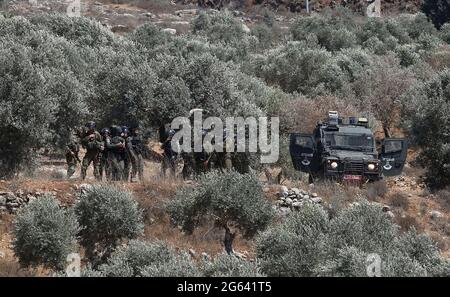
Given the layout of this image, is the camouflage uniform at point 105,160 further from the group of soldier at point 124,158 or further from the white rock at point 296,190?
the white rock at point 296,190

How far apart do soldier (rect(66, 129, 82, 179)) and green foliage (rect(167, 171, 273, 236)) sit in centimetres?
497

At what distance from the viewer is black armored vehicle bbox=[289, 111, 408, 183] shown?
66.7 feet

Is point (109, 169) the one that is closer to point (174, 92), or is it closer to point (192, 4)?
point (174, 92)

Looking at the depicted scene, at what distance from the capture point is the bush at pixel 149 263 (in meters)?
11.0

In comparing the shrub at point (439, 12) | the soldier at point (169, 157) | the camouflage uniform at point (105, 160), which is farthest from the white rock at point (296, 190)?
the shrub at point (439, 12)

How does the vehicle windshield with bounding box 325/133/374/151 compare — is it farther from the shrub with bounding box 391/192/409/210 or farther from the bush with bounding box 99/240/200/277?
the bush with bounding box 99/240/200/277

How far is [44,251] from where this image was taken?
14.2 meters

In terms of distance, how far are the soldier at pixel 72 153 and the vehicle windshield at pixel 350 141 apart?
22.1 feet

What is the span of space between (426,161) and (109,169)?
9.83 metres

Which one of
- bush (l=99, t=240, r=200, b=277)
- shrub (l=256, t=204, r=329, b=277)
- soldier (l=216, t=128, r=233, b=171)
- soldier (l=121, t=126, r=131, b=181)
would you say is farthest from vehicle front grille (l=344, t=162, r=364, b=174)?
bush (l=99, t=240, r=200, b=277)

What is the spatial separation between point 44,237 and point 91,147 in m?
5.36

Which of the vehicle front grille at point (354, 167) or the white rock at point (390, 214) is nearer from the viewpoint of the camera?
the white rock at point (390, 214)

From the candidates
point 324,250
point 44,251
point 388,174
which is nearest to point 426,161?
point 388,174

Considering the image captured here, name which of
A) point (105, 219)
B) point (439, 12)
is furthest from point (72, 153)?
point (439, 12)
